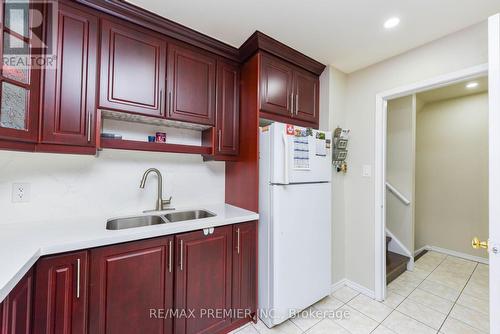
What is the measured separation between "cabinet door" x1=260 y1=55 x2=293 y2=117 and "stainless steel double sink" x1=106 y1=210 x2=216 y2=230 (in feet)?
3.62

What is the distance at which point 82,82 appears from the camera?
1.35 m

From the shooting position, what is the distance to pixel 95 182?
64.6 inches

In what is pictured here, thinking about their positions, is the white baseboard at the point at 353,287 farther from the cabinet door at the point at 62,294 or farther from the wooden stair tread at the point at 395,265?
the cabinet door at the point at 62,294

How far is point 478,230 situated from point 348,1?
3.68 metres

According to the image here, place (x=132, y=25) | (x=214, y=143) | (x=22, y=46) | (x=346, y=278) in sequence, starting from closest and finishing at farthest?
(x=22, y=46), (x=132, y=25), (x=214, y=143), (x=346, y=278)

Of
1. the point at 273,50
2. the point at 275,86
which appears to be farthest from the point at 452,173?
the point at 273,50

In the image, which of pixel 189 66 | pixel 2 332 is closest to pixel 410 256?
pixel 189 66

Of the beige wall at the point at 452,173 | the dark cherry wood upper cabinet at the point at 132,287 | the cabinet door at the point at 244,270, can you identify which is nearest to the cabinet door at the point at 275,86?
the cabinet door at the point at 244,270

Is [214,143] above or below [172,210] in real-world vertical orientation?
above

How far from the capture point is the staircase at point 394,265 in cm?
248

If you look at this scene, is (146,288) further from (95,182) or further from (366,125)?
(366,125)

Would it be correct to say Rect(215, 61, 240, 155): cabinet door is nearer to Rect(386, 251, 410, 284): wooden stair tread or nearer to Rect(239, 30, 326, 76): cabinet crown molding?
Rect(239, 30, 326, 76): cabinet crown molding

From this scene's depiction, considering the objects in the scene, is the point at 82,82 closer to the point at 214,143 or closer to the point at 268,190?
the point at 214,143

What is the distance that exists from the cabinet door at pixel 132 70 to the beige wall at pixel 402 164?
299 cm
